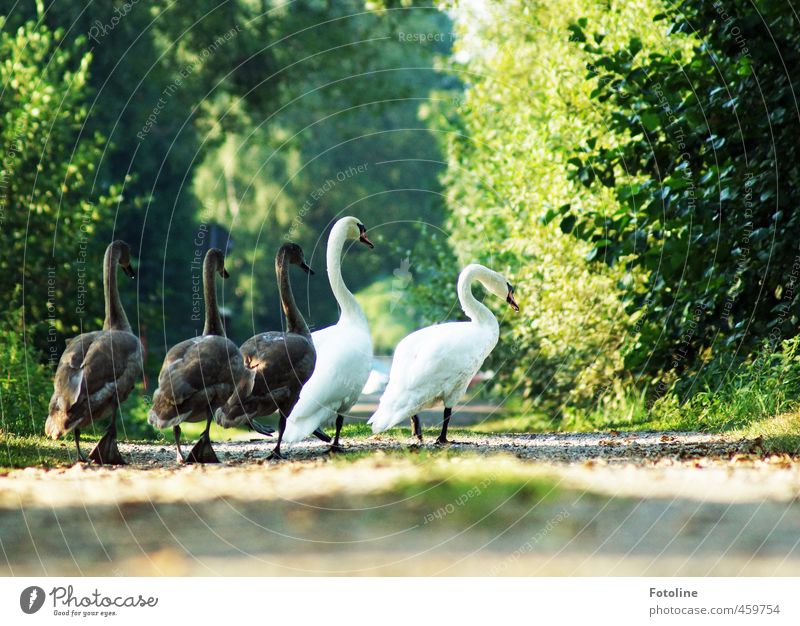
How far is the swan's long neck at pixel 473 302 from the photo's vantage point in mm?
11203

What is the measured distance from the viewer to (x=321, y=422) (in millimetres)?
10180

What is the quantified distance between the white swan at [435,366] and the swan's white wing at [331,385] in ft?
1.27

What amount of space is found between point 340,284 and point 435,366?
4.02 ft

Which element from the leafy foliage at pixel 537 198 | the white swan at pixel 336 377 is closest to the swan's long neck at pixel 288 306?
the white swan at pixel 336 377

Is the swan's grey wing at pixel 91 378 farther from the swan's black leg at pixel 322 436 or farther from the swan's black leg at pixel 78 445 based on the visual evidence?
the swan's black leg at pixel 322 436

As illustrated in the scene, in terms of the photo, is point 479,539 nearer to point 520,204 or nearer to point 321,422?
point 321,422

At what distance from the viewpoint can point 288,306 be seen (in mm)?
10641

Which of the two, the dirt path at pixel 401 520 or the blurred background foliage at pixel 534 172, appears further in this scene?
the blurred background foliage at pixel 534 172

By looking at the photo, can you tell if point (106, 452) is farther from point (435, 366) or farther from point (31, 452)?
point (435, 366)

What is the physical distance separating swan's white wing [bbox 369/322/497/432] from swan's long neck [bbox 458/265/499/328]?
144mm

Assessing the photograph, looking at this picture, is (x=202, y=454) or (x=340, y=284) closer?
(x=202, y=454)

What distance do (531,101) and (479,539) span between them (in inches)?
581

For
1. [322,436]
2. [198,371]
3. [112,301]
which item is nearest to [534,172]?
[322,436]

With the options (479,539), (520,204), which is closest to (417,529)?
(479,539)
